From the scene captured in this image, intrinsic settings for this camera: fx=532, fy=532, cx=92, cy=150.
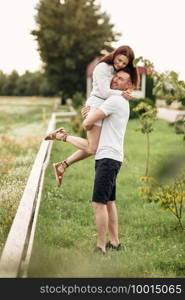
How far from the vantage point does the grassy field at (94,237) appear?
4.63 meters

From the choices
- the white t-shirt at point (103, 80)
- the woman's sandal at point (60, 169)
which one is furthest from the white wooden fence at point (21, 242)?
the white t-shirt at point (103, 80)

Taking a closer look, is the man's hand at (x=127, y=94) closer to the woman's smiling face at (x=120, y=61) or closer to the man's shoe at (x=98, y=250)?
the woman's smiling face at (x=120, y=61)

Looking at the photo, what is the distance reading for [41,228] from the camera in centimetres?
592

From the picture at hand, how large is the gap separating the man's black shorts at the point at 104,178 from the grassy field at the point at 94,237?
57 cm

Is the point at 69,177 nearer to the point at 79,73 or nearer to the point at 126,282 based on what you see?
the point at 126,282

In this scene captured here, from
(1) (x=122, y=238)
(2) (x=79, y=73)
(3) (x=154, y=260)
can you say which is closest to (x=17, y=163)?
(1) (x=122, y=238)

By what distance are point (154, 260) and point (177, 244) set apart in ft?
2.18

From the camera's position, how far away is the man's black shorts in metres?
4.62

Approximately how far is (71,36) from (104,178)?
122ft

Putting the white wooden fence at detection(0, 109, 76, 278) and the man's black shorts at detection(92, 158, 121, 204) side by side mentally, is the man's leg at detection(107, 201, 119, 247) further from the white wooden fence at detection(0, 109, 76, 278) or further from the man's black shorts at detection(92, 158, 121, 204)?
the white wooden fence at detection(0, 109, 76, 278)

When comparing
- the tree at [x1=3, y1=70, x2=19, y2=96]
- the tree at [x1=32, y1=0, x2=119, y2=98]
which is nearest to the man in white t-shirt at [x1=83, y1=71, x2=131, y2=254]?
the tree at [x1=32, y1=0, x2=119, y2=98]

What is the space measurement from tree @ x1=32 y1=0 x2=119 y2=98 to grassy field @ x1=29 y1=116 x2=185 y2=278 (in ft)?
107

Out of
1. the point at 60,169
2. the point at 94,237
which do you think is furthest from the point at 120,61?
the point at 94,237

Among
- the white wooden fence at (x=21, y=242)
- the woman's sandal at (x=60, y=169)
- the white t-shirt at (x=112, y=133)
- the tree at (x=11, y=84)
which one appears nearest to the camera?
the white wooden fence at (x=21, y=242)
